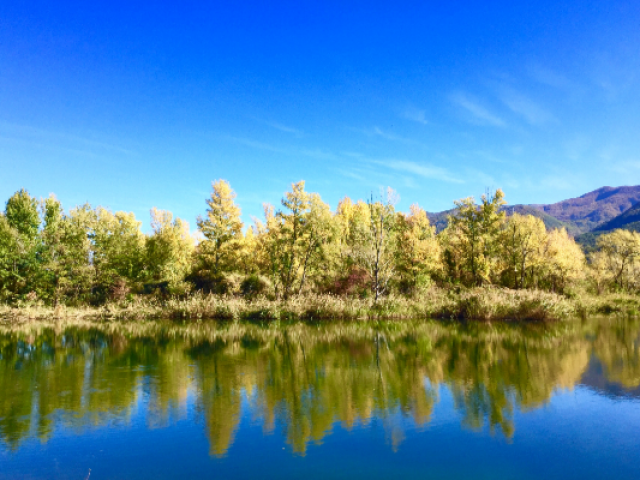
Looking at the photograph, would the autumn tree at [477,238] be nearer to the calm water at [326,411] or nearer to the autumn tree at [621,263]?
the autumn tree at [621,263]

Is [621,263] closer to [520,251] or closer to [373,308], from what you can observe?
[520,251]

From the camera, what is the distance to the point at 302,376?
13820mm

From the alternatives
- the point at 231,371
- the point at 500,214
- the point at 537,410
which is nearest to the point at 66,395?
the point at 231,371

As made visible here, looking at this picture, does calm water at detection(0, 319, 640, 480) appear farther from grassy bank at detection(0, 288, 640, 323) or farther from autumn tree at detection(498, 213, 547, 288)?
autumn tree at detection(498, 213, 547, 288)

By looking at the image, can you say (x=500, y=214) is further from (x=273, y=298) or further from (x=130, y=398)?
(x=130, y=398)

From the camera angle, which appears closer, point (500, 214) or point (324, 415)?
point (324, 415)

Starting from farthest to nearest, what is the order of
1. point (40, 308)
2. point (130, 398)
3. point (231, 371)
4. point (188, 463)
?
point (40, 308) → point (231, 371) → point (130, 398) → point (188, 463)

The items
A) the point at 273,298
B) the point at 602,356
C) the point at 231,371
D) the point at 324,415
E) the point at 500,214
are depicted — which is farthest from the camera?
the point at 500,214

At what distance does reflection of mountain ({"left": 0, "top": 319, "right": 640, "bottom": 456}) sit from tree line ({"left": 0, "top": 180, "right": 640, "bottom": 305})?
14576 millimetres

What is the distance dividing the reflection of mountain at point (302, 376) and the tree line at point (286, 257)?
47.8ft

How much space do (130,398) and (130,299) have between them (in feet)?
100

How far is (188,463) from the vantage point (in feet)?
24.8

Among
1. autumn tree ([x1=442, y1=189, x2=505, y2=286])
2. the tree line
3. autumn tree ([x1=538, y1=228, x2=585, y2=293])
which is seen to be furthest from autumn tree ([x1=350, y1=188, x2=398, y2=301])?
autumn tree ([x1=538, y1=228, x2=585, y2=293])

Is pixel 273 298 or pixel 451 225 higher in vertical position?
pixel 451 225
